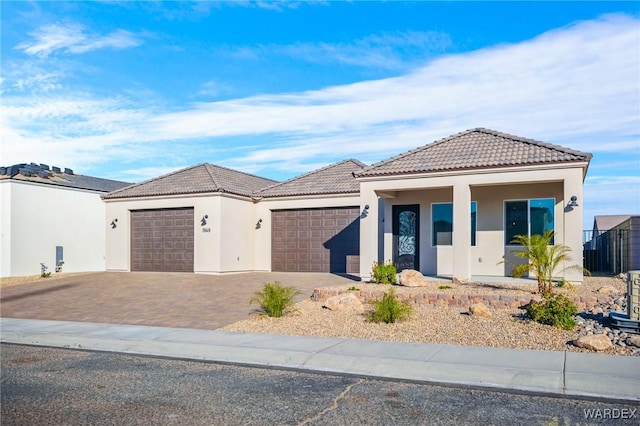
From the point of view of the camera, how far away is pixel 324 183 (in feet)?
82.3

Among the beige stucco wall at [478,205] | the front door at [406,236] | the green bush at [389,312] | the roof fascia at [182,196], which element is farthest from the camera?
the roof fascia at [182,196]

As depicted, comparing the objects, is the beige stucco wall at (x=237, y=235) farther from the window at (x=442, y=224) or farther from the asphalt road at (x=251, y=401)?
the asphalt road at (x=251, y=401)

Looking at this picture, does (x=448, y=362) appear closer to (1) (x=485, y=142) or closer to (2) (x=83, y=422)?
(2) (x=83, y=422)

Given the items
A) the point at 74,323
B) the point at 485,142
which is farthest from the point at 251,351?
the point at 485,142

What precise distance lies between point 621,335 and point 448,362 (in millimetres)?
3535

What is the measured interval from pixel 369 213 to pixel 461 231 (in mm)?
3278

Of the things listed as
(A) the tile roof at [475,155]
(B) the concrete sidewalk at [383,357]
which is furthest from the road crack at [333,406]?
(A) the tile roof at [475,155]

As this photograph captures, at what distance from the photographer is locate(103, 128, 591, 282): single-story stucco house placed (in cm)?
1769

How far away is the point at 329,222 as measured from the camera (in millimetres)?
24172

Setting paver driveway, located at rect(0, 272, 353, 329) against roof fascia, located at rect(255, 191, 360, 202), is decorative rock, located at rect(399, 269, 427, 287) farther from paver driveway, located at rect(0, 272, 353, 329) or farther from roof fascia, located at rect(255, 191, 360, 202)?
roof fascia, located at rect(255, 191, 360, 202)

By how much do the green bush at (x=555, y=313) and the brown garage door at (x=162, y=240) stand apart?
1591cm

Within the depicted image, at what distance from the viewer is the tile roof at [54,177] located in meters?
25.5

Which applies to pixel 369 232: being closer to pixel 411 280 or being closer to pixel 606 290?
pixel 411 280

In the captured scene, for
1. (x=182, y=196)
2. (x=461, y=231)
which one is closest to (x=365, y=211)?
(x=461, y=231)
